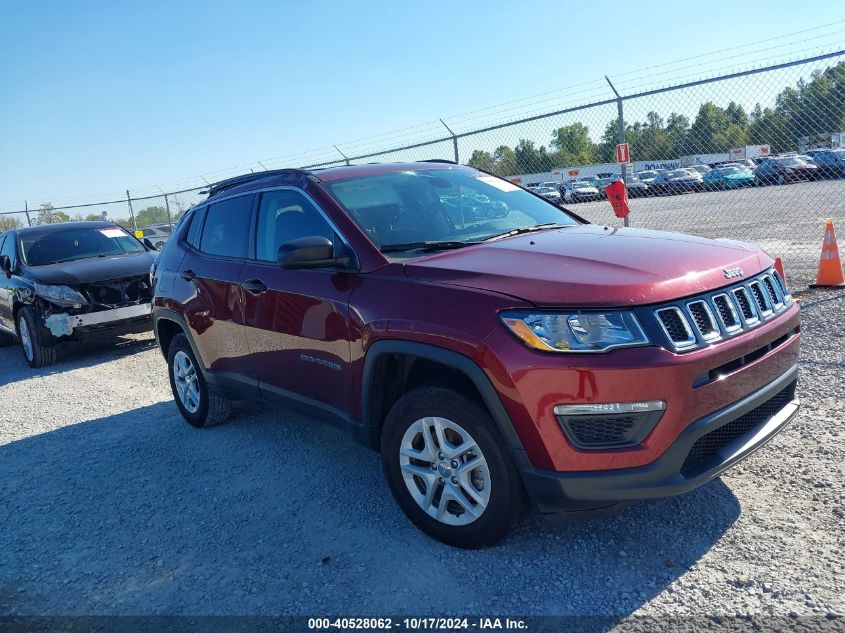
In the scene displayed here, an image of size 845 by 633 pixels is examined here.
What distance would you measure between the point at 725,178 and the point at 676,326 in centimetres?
1009

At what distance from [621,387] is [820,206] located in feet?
61.9

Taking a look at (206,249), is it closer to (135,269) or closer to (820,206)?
(135,269)

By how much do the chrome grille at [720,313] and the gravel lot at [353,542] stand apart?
951 millimetres

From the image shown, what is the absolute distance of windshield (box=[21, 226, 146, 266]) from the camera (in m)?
8.81

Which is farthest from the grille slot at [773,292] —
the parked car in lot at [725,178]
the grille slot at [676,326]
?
the parked car in lot at [725,178]

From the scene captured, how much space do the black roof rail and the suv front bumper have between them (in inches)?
93.2

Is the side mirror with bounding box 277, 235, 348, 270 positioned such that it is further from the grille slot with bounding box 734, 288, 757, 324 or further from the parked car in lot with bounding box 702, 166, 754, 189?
the parked car in lot with bounding box 702, 166, 754, 189

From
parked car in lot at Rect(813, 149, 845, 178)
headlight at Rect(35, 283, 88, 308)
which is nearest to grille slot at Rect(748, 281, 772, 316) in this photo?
parked car in lot at Rect(813, 149, 845, 178)

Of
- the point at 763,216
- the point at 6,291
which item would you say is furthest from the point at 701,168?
the point at 6,291

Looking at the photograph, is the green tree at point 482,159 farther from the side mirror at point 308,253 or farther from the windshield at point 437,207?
the side mirror at point 308,253

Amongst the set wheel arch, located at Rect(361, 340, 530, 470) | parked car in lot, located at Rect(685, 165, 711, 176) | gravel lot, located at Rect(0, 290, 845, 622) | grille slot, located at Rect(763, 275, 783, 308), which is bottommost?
gravel lot, located at Rect(0, 290, 845, 622)

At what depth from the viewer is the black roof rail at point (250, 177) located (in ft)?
13.6

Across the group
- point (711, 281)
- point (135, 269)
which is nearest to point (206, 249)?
point (711, 281)

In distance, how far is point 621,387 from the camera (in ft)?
8.47
